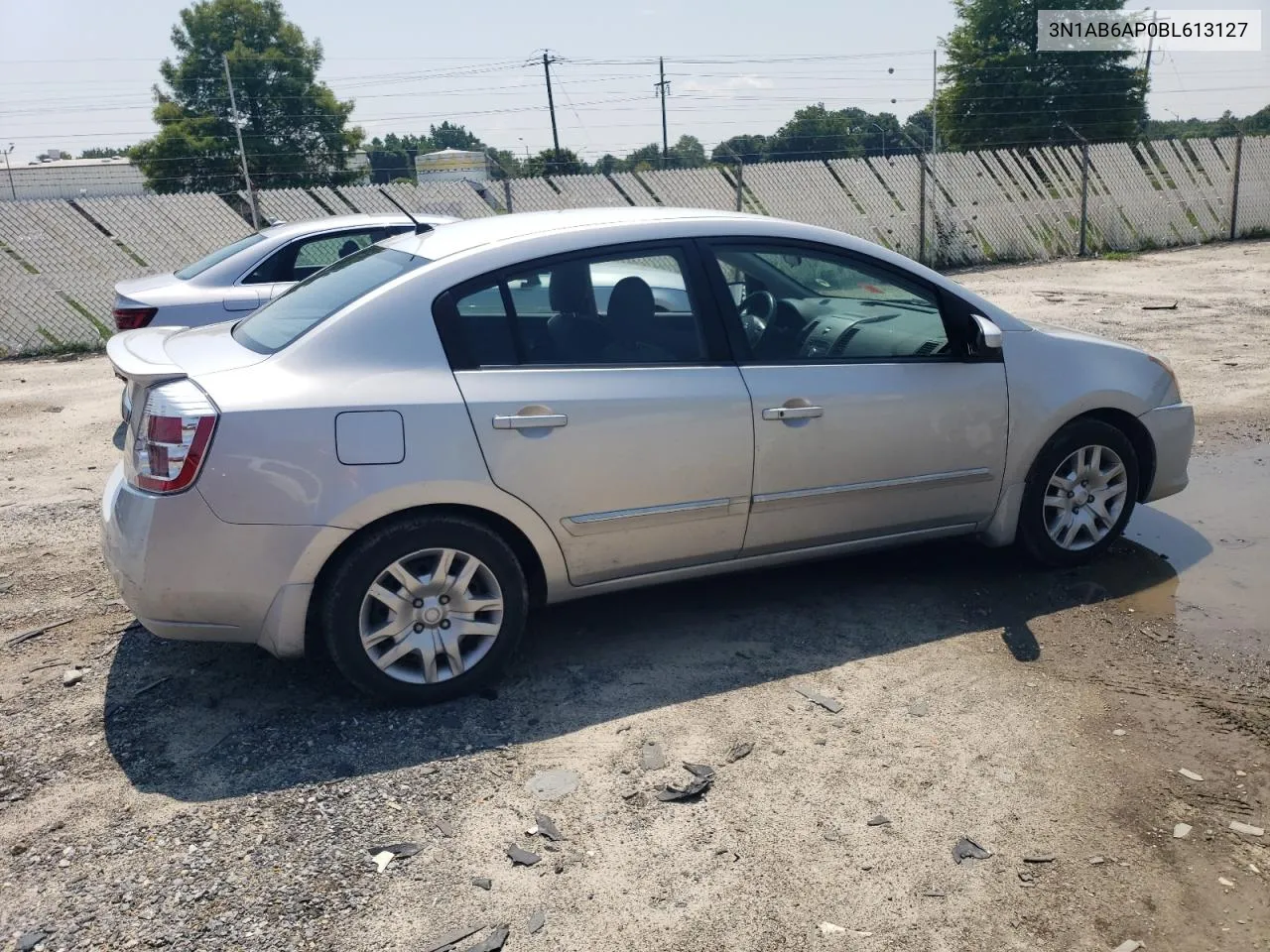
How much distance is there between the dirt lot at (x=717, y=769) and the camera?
2867 mm

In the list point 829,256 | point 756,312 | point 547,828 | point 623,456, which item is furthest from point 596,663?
point 829,256

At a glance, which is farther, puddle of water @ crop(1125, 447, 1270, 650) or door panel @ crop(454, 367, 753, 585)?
puddle of water @ crop(1125, 447, 1270, 650)

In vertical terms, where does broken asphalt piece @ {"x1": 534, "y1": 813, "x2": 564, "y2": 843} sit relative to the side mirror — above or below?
below

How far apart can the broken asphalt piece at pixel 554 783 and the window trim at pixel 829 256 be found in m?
1.70

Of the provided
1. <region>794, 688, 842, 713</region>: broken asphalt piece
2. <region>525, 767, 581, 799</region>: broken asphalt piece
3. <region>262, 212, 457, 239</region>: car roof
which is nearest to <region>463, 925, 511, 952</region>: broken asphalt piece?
<region>525, 767, 581, 799</region>: broken asphalt piece

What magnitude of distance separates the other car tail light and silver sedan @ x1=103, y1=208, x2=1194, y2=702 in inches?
153

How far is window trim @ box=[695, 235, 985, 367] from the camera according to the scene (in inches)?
171

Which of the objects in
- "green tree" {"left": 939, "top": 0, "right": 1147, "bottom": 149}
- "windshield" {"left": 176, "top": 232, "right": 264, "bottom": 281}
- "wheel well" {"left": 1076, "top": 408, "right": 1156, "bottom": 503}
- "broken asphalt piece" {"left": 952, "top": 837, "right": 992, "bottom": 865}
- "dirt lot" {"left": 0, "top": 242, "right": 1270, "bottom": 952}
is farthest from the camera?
"green tree" {"left": 939, "top": 0, "right": 1147, "bottom": 149}

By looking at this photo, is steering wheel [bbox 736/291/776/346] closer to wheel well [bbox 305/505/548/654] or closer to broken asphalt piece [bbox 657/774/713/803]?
wheel well [bbox 305/505/548/654]

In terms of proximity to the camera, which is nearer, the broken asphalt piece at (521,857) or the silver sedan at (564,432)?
the broken asphalt piece at (521,857)

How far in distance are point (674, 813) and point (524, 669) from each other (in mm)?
1134

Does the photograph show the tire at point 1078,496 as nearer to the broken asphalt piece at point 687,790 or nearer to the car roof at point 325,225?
the broken asphalt piece at point 687,790

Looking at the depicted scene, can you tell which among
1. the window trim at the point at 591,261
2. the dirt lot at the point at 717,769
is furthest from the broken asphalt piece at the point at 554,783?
the window trim at the point at 591,261

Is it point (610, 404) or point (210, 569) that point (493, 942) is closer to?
point (210, 569)
